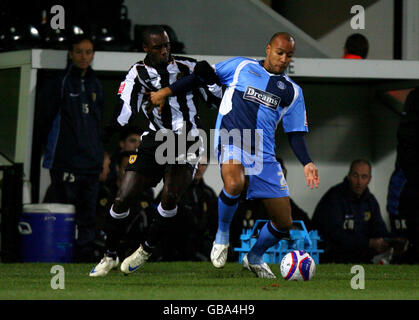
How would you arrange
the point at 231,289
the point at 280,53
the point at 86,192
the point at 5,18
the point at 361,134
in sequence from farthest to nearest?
1. the point at 361,134
2. the point at 5,18
3. the point at 86,192
4. the point at 280,53
5. the point at 231,289

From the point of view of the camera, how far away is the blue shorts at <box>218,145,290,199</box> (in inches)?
266

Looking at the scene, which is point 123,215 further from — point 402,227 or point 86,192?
point 402,227

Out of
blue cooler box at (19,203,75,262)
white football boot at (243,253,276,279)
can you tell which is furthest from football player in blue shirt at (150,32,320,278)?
blue cooler box at (19,203,75,262)

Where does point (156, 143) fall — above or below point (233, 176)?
above

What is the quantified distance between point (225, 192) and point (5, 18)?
4976mm

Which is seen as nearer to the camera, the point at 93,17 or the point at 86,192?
the point at 86,192

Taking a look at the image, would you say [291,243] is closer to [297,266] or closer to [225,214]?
[225,214]

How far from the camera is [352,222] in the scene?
33.4 feet

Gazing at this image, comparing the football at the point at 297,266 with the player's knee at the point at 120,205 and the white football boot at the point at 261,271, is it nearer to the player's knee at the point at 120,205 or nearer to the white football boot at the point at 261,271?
the white football boot at the point at 261,271

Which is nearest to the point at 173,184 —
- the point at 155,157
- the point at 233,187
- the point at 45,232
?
the point at 155,157

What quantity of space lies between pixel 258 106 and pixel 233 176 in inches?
23.4

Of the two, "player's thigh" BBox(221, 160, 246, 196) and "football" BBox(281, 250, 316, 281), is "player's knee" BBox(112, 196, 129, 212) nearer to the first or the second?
"player's thigh" BBox(221, 160, 246, 196)

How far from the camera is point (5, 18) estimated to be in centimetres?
1066
